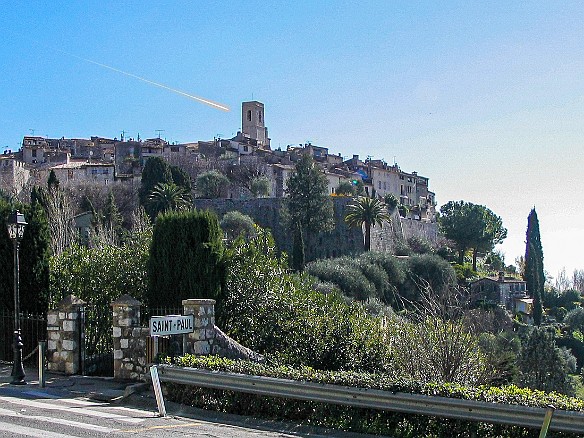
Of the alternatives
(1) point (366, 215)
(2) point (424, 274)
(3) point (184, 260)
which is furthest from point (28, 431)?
(1) point (366, 215)

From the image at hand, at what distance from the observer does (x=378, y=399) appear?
1028 cm

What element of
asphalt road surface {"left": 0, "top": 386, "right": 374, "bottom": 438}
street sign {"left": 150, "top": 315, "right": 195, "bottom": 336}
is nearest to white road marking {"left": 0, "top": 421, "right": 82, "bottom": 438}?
asphalt road surface {"left": 0, "top": 386, "right": 374, "bottom": 438}

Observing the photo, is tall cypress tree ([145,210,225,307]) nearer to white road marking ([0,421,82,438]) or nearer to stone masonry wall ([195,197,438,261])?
white road marking ([0,421,82,438])

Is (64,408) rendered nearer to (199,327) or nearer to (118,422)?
(118,422)

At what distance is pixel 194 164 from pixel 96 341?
86284 millimetres

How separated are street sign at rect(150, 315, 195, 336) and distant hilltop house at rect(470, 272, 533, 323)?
224 feet

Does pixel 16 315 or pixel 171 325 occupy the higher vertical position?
pixel 16 315

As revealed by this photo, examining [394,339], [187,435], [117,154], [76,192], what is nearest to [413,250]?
[76,192]

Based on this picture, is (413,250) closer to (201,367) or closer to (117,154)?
(117,154)

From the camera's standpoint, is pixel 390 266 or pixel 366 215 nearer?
pixel 390 266

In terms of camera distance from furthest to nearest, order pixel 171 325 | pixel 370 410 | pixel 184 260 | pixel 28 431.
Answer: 1. pixel 184 260
2. pixel 171 325
3. pixel 370 410
4. pixel 28 431

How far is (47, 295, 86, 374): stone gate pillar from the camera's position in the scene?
1670cm

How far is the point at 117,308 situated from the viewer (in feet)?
51.0

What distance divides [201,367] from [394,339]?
1406cm
